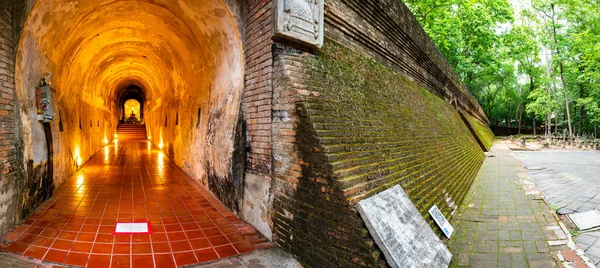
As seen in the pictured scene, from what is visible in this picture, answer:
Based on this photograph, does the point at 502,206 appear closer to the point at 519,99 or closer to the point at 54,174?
the point at 54,174

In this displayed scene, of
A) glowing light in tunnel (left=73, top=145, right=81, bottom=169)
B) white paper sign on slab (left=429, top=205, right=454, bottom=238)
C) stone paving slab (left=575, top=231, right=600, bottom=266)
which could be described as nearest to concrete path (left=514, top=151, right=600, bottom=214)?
stone paving slab (left=575, top=231, right=600, bottom=266)

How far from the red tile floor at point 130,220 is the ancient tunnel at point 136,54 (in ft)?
1.54

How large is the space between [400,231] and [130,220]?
11.5 ft

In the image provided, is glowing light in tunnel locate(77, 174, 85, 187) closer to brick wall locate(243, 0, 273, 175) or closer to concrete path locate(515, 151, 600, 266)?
brick wall locate(243, 0, 273, 175)

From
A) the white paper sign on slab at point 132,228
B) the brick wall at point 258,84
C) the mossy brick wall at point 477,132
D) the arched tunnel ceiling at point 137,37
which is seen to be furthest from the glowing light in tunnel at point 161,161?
the mossy brick wall at point 477,132

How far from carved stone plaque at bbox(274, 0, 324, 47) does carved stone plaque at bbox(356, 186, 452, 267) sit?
2075 mm

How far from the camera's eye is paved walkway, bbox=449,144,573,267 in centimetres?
364

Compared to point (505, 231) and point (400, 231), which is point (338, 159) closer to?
point (400, 231)

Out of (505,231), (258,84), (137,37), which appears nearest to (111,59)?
(137,37)

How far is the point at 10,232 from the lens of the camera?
3.52 m

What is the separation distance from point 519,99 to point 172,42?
133 feet

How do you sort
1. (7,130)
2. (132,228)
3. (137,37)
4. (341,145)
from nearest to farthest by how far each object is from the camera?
(341,145) → (7,130) → (132,228) → (137,37)

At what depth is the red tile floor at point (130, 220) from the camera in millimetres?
3139

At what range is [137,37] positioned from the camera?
24.8 feet
